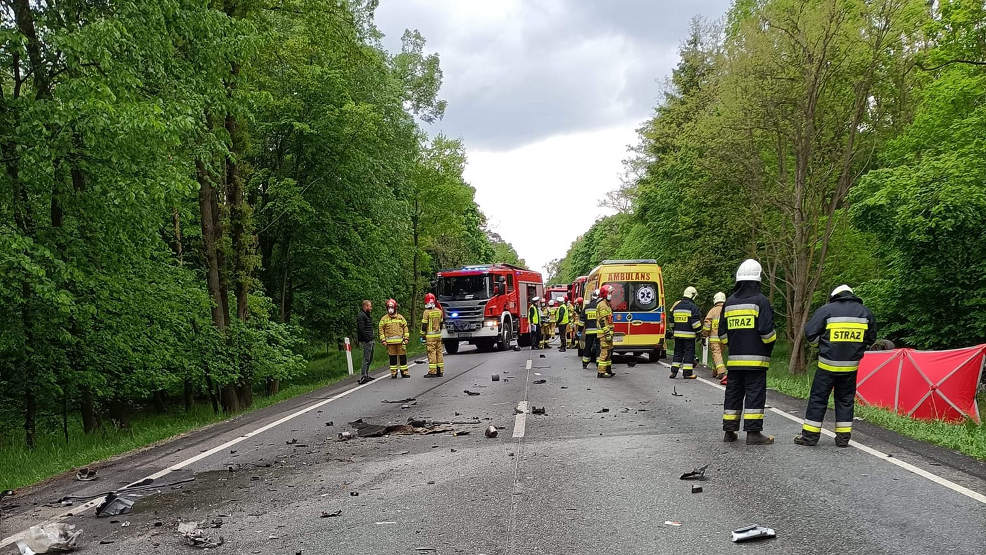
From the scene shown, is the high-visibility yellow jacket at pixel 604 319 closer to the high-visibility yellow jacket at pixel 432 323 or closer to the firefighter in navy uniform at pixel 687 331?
the firefighter in navy uniform at pixel 687 331

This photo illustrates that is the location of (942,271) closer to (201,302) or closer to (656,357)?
(656,357)

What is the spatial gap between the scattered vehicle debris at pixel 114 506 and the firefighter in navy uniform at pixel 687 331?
11407 millimetres

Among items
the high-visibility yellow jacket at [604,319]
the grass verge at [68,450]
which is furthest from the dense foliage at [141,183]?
the high-visibility yellow jacket at [604,319]

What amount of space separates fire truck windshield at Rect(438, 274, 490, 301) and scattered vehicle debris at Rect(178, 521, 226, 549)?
2101 cm

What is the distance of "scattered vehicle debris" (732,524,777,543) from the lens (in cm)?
441

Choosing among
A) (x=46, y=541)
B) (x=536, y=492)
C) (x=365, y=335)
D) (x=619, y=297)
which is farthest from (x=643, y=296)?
(x=46, y=541)

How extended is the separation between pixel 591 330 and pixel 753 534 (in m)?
11.9

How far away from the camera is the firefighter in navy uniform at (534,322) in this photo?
90.3 feet

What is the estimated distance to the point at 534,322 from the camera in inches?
1097

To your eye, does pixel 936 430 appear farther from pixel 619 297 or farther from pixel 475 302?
pixel 475 302

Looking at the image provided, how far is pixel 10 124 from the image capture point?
392 inches

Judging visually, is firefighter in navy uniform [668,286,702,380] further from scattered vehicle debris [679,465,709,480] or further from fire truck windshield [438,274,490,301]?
fire truck windshield [438,274,490,301]

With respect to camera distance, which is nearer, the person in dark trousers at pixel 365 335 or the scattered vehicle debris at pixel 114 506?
the scattered vehicle debris at pixel 114 506

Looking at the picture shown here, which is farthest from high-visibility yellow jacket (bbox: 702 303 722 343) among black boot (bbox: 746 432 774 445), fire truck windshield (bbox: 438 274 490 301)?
fire truck windshield (bbox: 438 274 490 301)
